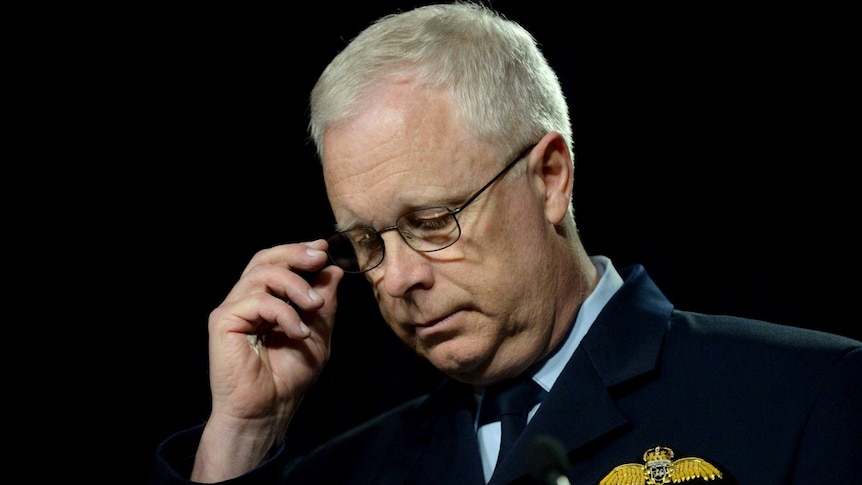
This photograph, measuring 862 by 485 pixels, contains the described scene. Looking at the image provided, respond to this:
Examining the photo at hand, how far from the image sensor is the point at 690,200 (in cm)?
276

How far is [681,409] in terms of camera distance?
194cm

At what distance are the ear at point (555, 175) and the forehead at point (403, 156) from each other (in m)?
0.16

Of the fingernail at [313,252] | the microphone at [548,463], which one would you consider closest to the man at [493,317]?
the fingernail at [313,252]

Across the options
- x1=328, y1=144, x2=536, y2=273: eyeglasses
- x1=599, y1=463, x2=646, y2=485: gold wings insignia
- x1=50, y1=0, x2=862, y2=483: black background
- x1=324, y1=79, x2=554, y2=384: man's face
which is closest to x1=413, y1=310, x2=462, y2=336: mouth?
x1=324, y1=79, x2=554, y2=384: man's face

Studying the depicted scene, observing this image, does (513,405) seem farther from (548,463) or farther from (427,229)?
(548,463)

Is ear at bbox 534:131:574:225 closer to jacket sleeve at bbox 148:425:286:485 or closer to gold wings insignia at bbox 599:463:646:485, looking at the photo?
gold wings insignia at bbox 599:463:646:485

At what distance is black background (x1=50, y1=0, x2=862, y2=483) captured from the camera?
2.63 m

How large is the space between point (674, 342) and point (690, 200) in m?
0.78

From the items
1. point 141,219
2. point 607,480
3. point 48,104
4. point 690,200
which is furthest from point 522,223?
point 48,104

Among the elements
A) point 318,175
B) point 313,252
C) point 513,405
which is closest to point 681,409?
point 513,405

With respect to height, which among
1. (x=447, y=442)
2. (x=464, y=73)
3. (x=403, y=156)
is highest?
(x=464, y=73)

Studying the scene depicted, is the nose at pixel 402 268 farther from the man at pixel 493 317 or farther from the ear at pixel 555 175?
the ear at pixel 555 175

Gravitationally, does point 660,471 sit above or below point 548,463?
below

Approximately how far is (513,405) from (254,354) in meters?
0.57
